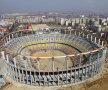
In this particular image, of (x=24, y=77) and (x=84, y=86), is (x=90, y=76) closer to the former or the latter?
(x=84, y=86)

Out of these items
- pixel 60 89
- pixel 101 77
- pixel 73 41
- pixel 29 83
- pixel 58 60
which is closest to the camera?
pixel 60 89

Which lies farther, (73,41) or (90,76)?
(73,41)

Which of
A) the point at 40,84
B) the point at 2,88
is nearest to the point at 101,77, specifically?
the point at 40,84

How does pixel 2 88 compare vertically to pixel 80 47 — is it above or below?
below

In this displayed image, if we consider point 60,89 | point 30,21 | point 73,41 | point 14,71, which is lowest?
point 60,89

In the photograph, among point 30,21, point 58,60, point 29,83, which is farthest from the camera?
point 30,21

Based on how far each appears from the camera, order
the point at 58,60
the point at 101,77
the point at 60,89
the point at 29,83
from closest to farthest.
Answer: the point at 60,89 < the point at 29,83 < the point at 101,77 < the point at 58,60

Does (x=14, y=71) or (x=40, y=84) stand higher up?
(x=14, y=71)

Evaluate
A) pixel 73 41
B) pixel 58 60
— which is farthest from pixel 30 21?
pixel 58 60

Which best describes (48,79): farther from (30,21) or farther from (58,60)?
(30,21)
